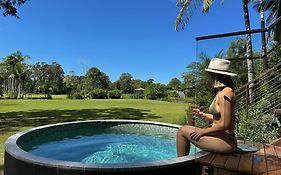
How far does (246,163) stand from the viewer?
140 inches

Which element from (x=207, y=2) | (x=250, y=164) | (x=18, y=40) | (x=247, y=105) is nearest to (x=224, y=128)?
(x=250, y=164)

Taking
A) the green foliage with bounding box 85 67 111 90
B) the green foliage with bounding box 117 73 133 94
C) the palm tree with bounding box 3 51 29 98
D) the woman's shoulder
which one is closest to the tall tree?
the woman's shoulder

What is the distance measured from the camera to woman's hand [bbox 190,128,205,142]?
3.89m

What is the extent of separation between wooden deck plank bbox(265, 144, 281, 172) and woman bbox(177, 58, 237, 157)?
485 millimetres

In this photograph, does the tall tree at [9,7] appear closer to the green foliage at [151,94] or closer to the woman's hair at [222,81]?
the woman's hair at [222,81]

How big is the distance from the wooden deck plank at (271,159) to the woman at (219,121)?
0.48m

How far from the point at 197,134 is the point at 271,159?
1.05 metres

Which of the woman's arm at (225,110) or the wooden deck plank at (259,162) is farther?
the woman's arm at (225,110)

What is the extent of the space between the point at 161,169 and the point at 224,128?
97cm

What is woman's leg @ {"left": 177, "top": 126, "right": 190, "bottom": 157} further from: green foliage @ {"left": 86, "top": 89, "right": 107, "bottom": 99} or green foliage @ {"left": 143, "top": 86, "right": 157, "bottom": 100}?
green foliage @ {"left": 86, "top": 89, "right": 107, "bottom": 99}

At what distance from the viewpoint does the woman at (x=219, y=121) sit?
3666 mm

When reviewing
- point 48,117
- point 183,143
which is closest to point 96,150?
point 183,143

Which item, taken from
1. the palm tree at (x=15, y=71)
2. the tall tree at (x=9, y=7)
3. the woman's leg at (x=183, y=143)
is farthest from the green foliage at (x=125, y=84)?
the woman's leg at (x=183, y=143)

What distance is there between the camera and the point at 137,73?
73312 mm
